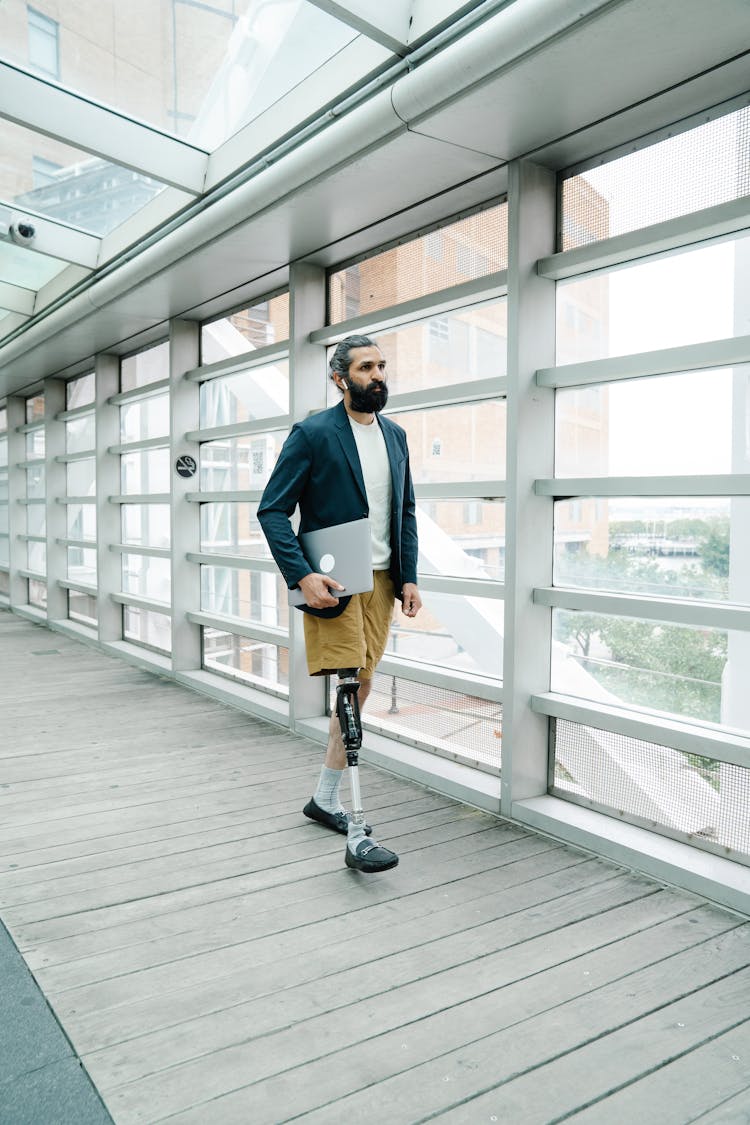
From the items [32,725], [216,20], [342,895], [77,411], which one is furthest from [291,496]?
[77,411]

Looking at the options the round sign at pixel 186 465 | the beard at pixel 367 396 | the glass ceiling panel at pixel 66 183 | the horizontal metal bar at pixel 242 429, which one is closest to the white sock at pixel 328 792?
the beard at pixel 367 396

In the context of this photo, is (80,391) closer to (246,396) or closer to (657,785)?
(246,396)

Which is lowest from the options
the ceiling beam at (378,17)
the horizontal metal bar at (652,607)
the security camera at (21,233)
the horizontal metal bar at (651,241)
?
the horizontal metal bar at (652,607)

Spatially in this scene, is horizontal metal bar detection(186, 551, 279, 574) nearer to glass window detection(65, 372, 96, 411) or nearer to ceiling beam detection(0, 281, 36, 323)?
ceiling beam detection(0, 281, 36, 323)

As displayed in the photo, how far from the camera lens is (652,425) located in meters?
3.03

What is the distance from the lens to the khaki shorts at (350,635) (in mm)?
2775

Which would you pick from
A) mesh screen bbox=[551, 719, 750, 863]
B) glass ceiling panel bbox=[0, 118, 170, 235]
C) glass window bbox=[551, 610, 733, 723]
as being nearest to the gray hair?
glass window bbox=[551, 610, 733, 723]

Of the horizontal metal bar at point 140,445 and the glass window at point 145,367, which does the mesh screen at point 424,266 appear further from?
the glass window at point 145,367

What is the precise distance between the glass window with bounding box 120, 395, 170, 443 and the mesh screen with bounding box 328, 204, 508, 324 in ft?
8.44

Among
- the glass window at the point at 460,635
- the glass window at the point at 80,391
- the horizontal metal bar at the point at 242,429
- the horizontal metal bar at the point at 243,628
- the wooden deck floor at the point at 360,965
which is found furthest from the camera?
the glass window at the point at 80,391

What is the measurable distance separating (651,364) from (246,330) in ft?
10.8

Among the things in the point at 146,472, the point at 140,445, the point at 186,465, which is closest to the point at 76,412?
the point at 146,472

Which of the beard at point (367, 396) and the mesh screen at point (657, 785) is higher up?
the beard at point (367, 396)

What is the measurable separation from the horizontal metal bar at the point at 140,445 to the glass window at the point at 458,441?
9.00 feet
